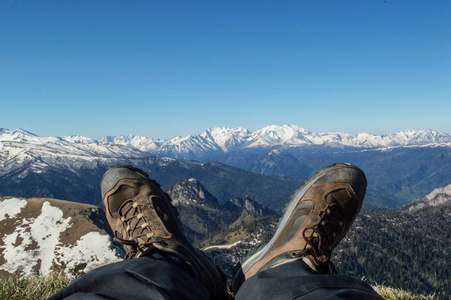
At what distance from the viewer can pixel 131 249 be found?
4906 millimetres

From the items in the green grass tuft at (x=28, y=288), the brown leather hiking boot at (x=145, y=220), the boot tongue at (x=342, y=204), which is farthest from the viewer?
the boot tongue at (x=342, y=204)

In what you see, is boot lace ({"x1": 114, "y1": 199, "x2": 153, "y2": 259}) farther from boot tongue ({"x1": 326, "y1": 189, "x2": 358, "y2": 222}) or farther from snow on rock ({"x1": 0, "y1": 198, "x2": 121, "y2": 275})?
snow on rock ({"x1": 0, "y1": 198, "x2": 121, "y2": 275})

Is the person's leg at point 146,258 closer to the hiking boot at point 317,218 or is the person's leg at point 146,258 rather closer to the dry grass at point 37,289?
the hiking boot at point 317,218

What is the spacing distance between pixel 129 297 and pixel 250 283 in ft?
4.90

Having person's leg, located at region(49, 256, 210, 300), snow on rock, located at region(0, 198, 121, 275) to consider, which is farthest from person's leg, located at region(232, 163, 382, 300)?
snow on rock, located at region(0, 198, 121, 275)

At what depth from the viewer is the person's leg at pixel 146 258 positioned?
9.80ft

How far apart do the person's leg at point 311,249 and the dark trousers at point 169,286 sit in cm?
1

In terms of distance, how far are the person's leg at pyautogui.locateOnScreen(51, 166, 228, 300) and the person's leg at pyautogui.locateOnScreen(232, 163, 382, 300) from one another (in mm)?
680

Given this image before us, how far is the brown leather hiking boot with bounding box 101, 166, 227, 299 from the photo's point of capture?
4.43m

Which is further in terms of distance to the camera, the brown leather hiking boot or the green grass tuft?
the brown leather hiking boot

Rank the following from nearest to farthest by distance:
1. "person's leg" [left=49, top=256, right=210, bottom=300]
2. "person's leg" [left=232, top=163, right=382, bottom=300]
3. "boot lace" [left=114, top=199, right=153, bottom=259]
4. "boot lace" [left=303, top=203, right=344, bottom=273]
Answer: "person's leg" [left=49, top=256, right=210, bottom=300] < "person's leg" [left=232, top=163, right=382, bottom=300] < "boot lace" [left=303, top=203, right=344, bottom=273] < "boot lace" [left=114, top=199, right=153, bottom=259]

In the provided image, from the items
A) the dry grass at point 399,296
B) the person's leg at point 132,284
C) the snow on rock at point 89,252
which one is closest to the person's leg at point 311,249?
the person's leg at point 132,284

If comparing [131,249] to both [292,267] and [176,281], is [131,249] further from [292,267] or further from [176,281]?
[292,267]

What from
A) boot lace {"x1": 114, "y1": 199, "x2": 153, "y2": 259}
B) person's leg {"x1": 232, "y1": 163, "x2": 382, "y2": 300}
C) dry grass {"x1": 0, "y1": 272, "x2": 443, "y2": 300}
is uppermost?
person's leg {"x1": 232, "y1": 163, "x2": 382, "y2": 300}
